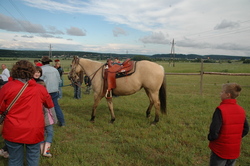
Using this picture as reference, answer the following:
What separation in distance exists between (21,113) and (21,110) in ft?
0.13

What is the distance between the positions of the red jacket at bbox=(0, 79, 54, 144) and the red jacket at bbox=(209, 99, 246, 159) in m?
2.32

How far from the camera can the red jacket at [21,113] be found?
2.04m

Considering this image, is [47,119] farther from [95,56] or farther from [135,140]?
[95,56]

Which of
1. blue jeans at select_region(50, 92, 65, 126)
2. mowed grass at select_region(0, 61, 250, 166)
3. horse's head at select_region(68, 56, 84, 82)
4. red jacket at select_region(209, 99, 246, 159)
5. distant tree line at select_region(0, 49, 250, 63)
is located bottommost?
mowed grass at select_region(0, 61, 250, 166)

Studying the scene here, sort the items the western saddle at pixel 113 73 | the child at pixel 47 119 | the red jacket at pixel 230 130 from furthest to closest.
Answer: the western saddle at pixel 113 73, the child at pixel 47 119, the red jacket at pixel 230 130

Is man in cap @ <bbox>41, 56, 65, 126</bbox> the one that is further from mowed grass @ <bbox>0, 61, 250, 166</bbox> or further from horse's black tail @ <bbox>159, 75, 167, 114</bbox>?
horse's black tail @ <bbox>159, 75, 167, 114</bbox>

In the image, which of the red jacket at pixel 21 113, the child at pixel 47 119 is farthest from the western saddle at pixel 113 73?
the red jacket at pixel 21 113

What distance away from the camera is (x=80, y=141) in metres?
4.11

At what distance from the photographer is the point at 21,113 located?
2092 millimetres

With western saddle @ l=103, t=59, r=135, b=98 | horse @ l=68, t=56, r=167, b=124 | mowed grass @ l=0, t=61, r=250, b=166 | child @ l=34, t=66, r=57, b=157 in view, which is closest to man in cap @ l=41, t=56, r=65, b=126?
child @ l=34, t=66, r=57, b=157

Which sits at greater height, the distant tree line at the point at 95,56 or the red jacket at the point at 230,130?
the distant tree line at the point at 95,56

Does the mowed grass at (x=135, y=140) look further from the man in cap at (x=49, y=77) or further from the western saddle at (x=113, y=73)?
the man in cap at (x=49, y=77)

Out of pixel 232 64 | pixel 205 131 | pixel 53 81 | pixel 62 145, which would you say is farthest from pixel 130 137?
pixel 232 64

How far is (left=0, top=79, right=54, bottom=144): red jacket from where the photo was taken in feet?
6.68
